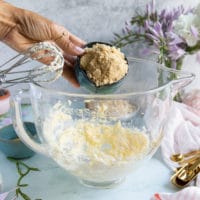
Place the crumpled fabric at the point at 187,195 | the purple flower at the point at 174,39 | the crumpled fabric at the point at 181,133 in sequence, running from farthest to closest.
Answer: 1. the purple flower at the point at 174,39
2. the crumpled fabric at the point at 181,133
3. the crumpled fabric at the point at 187,195

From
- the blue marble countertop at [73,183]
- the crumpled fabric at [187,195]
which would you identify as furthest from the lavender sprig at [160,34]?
the crumpled fabric at [187,195]

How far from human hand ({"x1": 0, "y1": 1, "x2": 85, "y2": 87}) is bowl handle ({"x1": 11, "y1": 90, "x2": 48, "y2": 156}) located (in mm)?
156

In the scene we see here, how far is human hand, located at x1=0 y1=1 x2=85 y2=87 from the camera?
688 mm

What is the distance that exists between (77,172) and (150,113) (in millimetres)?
122

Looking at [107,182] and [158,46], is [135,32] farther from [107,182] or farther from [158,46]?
[107,182]

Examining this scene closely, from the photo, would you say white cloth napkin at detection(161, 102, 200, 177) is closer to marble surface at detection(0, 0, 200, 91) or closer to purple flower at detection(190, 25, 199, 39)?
purple flower at detection(190, 25, 199, 39)

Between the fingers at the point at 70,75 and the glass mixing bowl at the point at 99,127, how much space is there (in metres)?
0.09

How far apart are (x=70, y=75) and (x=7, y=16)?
0.14 m

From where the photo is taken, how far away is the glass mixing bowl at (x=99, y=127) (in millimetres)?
533

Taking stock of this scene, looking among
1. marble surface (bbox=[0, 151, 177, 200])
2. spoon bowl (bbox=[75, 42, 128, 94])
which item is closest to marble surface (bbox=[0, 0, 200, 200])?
marble surface (bbox=[0, 151, 177, 200])

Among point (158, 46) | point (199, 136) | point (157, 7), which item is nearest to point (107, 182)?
point (199, 136)

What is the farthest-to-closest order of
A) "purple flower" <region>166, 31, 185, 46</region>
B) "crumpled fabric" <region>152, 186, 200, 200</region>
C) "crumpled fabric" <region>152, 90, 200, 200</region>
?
"purple flower" <region>166, 31, 185, 46</region>
"crumpled fabric" <region>152, 90, 200, 200</region>
"crumpled fabric" <region>152, 186, 200, 200</region>

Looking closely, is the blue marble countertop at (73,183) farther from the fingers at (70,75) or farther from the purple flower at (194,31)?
the purple flower at (194,31)

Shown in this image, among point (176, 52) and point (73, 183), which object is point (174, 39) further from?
point (73, 183)
